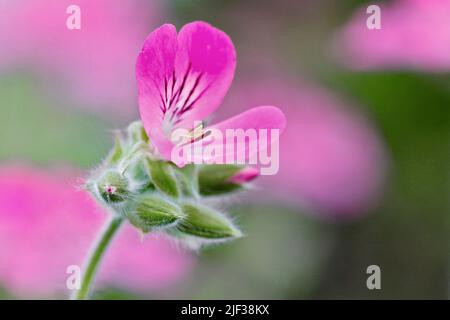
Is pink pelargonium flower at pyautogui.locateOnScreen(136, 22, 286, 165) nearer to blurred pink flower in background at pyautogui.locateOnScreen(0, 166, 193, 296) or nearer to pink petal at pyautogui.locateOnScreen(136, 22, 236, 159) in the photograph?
pink petal at pyautogui.locateOnScreen(136, 22, 236, 159)

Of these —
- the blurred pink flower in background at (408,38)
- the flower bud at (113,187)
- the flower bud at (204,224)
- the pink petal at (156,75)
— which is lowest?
the flower bud at (204,224)

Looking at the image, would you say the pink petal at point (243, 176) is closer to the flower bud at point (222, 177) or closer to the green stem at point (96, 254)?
the flower bud at point (222, 177)

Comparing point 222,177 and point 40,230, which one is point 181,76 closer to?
point 222,177

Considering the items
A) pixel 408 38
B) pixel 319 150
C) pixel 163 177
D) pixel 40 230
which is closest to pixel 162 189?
pixel 163 177

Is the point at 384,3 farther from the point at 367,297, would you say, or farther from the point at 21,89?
the point at 21,89

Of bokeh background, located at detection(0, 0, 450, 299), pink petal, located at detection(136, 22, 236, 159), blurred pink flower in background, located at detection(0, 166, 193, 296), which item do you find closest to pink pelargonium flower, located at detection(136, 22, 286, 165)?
pink petal, located at detection(136, 22, 236, 159)

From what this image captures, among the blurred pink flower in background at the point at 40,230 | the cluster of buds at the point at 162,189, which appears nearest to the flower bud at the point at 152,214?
the cluster of buds at the point at 162,189
